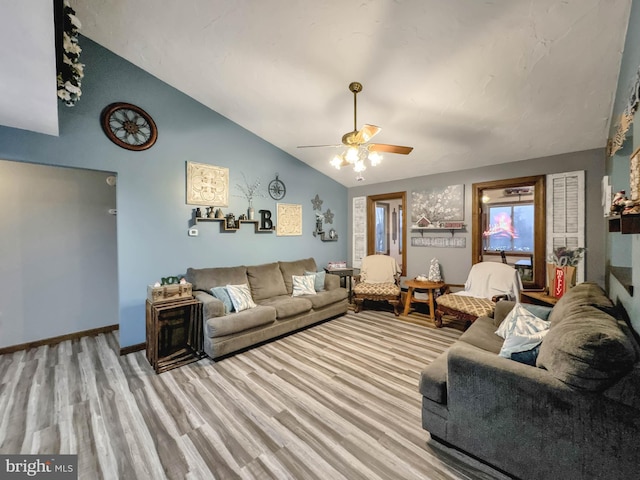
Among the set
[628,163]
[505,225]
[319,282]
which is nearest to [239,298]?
[319,282]

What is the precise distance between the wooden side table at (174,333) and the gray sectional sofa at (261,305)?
12 centimetres

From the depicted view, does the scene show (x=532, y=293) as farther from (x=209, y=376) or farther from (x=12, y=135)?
(x=12, y=135)

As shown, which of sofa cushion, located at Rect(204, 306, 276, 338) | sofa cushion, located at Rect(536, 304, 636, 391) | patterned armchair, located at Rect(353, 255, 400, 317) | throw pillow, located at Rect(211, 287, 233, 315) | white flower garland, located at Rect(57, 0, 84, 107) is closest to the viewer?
sofa cushion, located at Rect(536, 304, 636, 391)

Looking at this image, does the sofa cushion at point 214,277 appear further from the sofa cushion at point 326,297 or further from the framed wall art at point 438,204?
the framed wall art at point 438,204

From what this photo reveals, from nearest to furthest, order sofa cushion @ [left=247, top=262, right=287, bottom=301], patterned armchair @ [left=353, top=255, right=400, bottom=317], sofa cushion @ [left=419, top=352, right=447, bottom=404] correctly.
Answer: sofa cushion @ [left=419, top=352, right=447, bottom=404] → sofa cushion @ [left=247, top=262, right=287, bottom=301] → patterned armchair @ [left=353, top=255, right=400, bottom=317]

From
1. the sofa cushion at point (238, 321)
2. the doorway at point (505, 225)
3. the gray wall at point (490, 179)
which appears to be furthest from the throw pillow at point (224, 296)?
the doorway at point (505, 225)

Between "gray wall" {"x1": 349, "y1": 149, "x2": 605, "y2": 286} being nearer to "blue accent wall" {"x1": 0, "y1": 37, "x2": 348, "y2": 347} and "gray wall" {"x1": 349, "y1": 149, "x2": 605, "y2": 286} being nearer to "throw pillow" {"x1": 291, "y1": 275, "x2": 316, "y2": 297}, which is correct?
"throw pillow" {"x1": 291, "y1": 275, "x2": 316, "y2": 297}

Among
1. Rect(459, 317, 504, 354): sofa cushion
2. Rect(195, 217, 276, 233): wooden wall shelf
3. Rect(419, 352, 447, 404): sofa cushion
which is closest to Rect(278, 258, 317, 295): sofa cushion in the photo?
Rect(195, 217, 276, 233): wooden wall shelf

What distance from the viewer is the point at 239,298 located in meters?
3.13

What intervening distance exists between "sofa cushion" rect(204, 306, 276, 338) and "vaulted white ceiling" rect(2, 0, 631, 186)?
2618mm

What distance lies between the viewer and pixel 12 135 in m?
2.33

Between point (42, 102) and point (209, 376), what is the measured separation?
2628 mm

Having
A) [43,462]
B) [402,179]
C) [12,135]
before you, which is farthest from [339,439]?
[402,179]

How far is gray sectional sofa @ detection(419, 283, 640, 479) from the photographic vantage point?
3.60 feet
